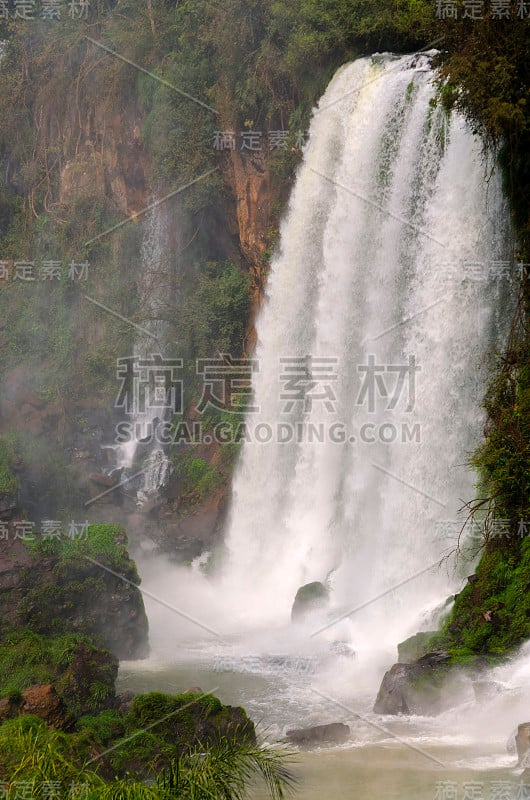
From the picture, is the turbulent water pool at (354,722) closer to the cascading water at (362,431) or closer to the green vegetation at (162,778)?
the cascading water at (362,431)

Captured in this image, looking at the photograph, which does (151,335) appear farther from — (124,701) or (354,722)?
(354,722)

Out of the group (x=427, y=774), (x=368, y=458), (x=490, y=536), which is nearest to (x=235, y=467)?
(x=368, y=458)

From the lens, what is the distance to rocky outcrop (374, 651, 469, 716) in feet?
34.1

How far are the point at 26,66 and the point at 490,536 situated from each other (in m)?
17.4

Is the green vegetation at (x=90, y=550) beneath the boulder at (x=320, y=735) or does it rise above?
above

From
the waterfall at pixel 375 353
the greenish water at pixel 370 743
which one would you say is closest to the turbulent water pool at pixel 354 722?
the greenish water at pixel 370 743

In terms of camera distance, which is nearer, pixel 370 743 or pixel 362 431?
pixel 370 743

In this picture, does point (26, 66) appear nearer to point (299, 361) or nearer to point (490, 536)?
point (299, 361)

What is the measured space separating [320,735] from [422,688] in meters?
1.24

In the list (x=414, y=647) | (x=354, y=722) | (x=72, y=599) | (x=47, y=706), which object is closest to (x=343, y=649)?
(x=414, y=647)

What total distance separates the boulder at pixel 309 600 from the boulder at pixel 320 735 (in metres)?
4.36

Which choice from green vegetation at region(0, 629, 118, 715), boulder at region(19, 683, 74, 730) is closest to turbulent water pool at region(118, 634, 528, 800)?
green vegetation at region(0, 629, 118, 715)

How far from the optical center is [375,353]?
1545 cm

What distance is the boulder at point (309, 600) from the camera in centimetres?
1452
